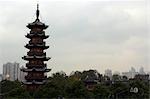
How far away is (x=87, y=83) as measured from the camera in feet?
162

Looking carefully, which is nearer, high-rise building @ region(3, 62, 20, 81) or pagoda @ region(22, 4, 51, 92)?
pagoda @ region(22, 4, 51, 92)

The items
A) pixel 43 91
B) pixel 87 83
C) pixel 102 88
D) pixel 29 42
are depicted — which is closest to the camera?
pixel 43 91

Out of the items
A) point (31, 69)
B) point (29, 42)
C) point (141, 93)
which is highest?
point (29, 42)

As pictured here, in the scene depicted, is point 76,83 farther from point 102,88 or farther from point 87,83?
point 87,83

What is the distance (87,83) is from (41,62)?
1107cm

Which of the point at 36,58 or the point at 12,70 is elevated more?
the point at 12,70

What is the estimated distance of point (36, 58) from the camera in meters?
40.6

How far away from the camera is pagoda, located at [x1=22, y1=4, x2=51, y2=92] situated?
40.0 m

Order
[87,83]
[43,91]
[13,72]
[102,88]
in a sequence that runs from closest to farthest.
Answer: [43,91] → [102,88] → [87,83] → [13,72]

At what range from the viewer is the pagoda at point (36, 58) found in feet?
131

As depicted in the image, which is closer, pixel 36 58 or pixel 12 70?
pixel 36 58

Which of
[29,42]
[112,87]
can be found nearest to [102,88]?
[112,87]

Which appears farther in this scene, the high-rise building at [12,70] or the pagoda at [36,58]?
the high-rise building at [12,70]

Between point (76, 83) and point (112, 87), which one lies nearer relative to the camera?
point (76, 83)
